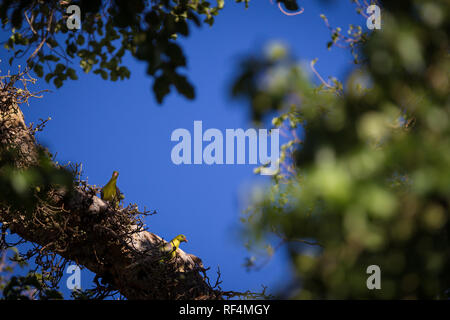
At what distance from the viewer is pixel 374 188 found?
2.46 feet

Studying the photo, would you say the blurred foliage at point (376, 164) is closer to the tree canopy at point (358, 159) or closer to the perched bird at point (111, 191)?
the tree canopy at point (358, 159)

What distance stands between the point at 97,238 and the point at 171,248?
0.52 meters

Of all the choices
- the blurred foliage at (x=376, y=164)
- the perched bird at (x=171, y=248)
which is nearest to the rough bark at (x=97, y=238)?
the perched bird at (x=171, y=248)

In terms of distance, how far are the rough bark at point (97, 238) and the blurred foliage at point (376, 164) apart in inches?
57.1

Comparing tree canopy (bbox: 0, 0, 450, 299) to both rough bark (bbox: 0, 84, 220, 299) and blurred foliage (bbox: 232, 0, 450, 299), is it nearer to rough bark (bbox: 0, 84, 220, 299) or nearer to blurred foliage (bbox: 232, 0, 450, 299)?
blurred foliage (bbox: 232, 0, 450, 299)

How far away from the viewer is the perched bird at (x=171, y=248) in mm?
Answer: 2432

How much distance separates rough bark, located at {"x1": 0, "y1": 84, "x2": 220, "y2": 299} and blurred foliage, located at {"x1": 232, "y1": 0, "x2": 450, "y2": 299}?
4.76 feet

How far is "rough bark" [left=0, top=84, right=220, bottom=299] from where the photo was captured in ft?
7.59

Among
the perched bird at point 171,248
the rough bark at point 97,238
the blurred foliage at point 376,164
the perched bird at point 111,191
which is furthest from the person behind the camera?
the perched bird at point 111,191
